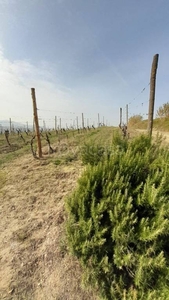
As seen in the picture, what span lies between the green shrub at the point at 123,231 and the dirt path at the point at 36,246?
1.45 ft

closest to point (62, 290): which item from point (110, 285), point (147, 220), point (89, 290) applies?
point (89, 290)

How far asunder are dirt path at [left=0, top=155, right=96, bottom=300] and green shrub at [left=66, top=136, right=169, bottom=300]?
0.44m

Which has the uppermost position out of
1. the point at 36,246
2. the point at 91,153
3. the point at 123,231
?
the point at 91,153

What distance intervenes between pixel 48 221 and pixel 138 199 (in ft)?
5.59

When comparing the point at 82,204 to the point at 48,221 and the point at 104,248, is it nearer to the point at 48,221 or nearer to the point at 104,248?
the point at 104,248

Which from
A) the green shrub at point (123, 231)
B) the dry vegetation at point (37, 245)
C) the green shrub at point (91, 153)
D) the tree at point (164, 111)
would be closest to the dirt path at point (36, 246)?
the dry vegetation at point (37, 245)

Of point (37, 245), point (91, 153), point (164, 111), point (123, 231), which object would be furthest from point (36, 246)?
point (164, 111)

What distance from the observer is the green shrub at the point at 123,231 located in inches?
67.2

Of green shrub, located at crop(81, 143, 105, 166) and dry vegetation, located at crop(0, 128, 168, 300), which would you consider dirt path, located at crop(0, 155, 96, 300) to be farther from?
green shrub, located at crop(81, 143, 105, 166)

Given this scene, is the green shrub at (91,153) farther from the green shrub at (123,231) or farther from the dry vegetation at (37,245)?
the dry vegetation at (37,245)

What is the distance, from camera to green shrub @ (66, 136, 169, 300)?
171 centimetres

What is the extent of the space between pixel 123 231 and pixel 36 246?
1481 mm

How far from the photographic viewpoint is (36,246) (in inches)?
102

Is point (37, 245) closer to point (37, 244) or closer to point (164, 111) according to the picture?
point (37, 244)
